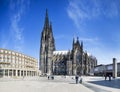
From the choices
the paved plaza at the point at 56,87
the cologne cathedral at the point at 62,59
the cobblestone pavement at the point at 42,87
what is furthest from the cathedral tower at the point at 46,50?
the cobblestone pavement at the point at 42,87

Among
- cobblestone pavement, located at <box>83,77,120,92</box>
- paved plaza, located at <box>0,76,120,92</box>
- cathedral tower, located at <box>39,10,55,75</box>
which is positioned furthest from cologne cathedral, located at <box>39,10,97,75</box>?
paved plaza, located at <box>0,76,120,92</box>

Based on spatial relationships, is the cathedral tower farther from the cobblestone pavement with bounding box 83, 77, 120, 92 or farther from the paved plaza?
the paved plaza

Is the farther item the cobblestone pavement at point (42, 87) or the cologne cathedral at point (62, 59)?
the cologne cathedral at point (62, 59)

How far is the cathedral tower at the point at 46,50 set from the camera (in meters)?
144

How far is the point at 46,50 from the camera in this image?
148 m

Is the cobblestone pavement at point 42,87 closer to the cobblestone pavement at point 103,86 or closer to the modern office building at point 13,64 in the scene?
the cobblestone pavement at point 103,86

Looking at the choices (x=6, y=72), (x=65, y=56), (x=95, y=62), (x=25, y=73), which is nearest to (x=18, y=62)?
(x=25, y=73)

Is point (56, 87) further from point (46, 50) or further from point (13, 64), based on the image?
point (46, 50)

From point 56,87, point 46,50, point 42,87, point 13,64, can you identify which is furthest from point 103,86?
point 46,50

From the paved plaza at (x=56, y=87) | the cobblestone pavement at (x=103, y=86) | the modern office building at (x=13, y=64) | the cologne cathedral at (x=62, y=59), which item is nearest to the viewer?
the paved plaza at (x=56, y=87)

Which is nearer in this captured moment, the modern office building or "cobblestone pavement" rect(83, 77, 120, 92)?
"cobblestone pavement" rect(83, 77, 120, 92)

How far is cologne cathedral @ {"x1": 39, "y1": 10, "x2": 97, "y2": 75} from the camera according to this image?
443ft

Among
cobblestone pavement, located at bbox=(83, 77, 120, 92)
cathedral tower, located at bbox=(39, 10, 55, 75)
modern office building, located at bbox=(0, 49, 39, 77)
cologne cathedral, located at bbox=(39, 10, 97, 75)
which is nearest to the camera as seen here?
cobblestone pavement, located at bbox=(83, 77, 120, 92)

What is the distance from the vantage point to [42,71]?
144000mm
